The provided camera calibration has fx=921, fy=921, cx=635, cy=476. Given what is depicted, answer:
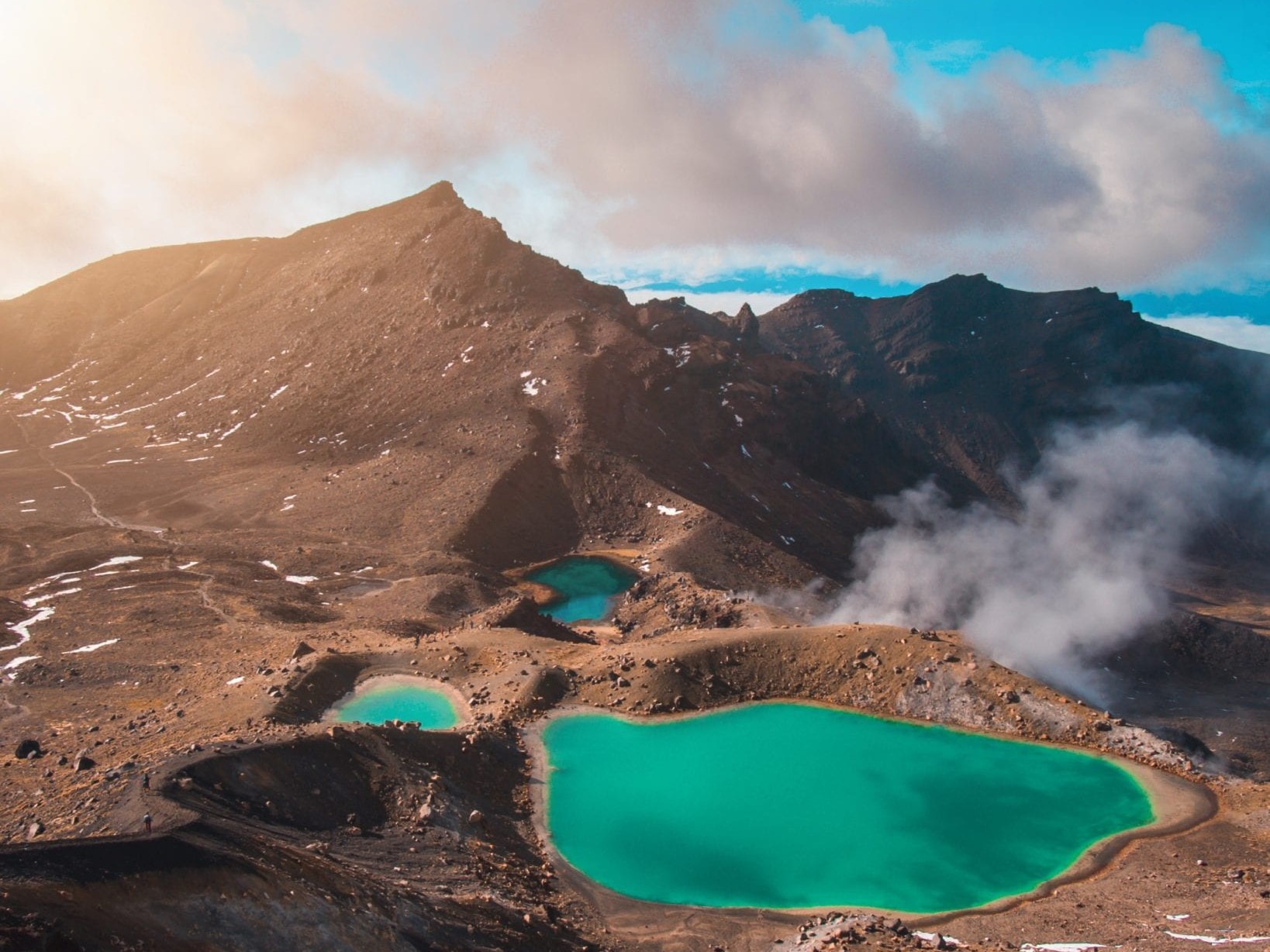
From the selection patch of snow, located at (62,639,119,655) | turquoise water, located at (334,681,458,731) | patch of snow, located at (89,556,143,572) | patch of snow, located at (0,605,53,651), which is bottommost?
turquoise water, located at (334,681,458,731)

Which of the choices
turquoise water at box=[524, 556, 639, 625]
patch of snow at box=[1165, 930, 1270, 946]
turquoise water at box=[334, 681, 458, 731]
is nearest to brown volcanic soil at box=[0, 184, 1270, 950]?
patch of snow at box=[1165, 930, 1270, 946]

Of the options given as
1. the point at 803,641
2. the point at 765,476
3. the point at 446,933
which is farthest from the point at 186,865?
the point at 765,476

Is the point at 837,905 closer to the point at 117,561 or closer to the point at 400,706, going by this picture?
the point at 400,706

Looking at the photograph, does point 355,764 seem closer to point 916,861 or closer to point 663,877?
point 663,877

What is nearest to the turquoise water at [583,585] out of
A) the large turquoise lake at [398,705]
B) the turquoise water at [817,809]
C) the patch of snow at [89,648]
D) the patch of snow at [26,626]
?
the large turquoise lake at [398,705]

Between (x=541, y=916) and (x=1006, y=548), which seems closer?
(x=541, y=916)

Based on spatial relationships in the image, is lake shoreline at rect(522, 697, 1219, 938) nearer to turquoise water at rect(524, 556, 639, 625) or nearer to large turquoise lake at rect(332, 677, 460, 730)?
large turquoise lake at rect(332, 677, 460, 730)

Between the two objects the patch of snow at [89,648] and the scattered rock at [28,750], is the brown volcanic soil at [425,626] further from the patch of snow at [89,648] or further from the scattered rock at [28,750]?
the scattered rock at [28,750]
